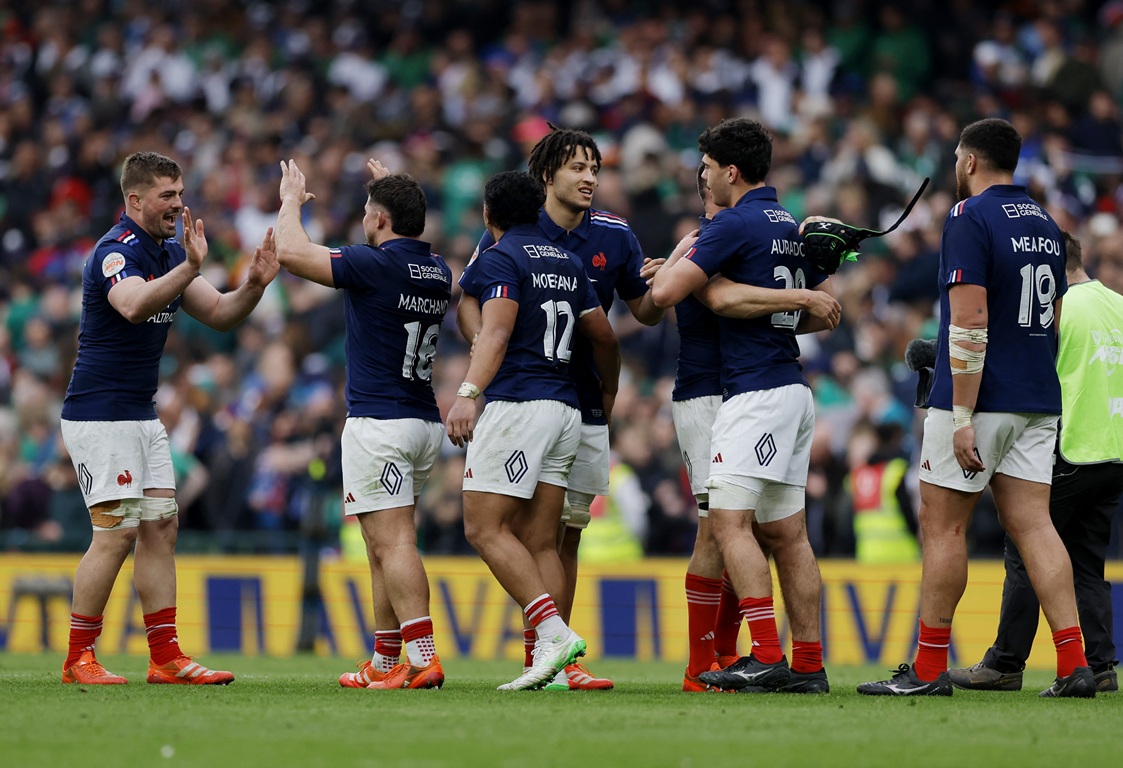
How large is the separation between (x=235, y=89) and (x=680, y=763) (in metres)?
18.4

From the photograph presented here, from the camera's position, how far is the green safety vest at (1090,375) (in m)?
8.40

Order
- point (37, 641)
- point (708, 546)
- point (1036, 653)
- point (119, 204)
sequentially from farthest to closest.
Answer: point (119, 204)
point (37, 641)
point (1036, 653)
point (708, 546)

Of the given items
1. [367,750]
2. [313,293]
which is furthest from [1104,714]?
[313,293]

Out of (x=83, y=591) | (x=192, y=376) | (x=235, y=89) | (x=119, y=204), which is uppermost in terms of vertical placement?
(x=235, y=89)

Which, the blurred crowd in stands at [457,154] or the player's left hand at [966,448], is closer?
the player's left hand at [966,448]

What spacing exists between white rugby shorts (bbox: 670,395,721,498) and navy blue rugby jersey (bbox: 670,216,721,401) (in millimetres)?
43

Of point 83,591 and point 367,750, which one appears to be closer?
point 367,750

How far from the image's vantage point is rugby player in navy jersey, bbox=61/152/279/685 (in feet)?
26.6

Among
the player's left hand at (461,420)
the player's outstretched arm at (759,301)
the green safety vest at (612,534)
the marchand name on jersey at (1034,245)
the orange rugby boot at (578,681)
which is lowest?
the orange rugby boot at (578,681)

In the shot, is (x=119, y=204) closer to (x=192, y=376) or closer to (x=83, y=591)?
(x=192, y=376)

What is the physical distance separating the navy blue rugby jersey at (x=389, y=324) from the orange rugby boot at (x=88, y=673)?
6.24 feet

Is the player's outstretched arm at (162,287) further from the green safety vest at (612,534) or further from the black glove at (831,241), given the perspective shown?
the green safety vest at (612,534)

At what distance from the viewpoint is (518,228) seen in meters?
8.10

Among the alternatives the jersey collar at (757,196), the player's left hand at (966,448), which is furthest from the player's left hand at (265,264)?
the player's left hand at (966,448)
